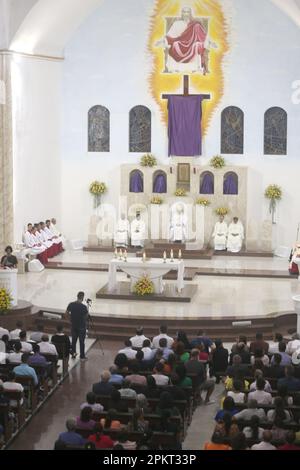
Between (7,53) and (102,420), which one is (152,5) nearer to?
(7,53)

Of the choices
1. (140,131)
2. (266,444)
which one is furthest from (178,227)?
(266,444)

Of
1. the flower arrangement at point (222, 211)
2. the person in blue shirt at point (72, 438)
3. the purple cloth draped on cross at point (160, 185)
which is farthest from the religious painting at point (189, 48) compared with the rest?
the person in blue shirt at point (72, 438)

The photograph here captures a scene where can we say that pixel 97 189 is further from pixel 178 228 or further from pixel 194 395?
pixel 194 395

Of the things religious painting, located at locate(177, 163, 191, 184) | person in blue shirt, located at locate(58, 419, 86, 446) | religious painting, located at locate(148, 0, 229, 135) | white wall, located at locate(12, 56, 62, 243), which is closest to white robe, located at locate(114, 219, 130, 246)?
white wall, located at locate(12, 56, 62, 243)

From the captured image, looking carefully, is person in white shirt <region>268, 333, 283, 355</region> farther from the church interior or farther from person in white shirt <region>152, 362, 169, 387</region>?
the church interior

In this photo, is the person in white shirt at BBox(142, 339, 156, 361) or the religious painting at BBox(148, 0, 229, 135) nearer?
the person in white shirt at BBox(142, 339, 156, 361)

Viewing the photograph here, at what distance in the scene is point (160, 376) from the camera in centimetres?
1441

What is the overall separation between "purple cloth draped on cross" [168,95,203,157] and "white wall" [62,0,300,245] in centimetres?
38

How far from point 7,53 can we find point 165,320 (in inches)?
413

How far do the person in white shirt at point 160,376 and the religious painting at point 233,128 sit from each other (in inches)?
688

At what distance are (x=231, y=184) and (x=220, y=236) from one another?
1.85 m

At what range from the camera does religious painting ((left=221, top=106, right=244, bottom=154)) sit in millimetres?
31031

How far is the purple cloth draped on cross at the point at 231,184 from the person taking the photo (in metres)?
30.9

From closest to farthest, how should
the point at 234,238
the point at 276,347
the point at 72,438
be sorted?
the point at 72,438
the point at 276,347
the point at 234,238
